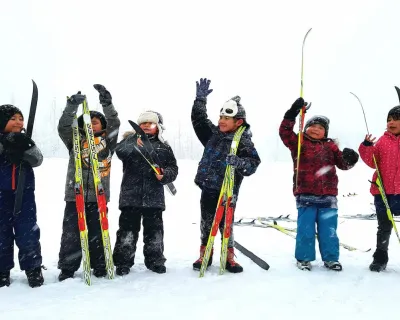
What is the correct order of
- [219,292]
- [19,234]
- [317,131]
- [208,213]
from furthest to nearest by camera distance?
[317,131] < [208,213] < [19,234] < [219,292]

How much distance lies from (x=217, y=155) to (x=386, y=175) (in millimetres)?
2185

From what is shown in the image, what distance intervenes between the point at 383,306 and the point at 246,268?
174cm

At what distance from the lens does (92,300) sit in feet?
11.7

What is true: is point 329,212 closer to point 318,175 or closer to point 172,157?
point 318,175

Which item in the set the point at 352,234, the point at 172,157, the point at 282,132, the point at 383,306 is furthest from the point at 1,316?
the point at 352,234

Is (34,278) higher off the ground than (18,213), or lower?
lower

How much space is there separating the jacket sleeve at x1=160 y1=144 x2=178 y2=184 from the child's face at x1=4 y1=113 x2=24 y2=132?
1743 millimetres

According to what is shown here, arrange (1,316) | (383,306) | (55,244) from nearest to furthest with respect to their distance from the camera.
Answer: (1,316) < (383,306) < (55,244)

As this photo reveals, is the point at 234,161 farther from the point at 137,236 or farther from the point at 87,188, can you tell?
the point at 87,188

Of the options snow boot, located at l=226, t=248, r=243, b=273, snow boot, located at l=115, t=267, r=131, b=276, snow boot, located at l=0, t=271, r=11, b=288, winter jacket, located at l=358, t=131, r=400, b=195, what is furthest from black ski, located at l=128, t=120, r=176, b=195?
winter jacket, located at l=358, t=131, r=400, b=195

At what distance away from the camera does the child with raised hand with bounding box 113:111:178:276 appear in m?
4.70

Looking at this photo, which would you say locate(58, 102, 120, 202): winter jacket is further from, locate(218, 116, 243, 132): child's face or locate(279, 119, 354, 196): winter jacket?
locate(279, 119, 354, 196): winter jacket

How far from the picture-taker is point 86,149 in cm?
467

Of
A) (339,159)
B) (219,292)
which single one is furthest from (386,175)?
(219,292)
